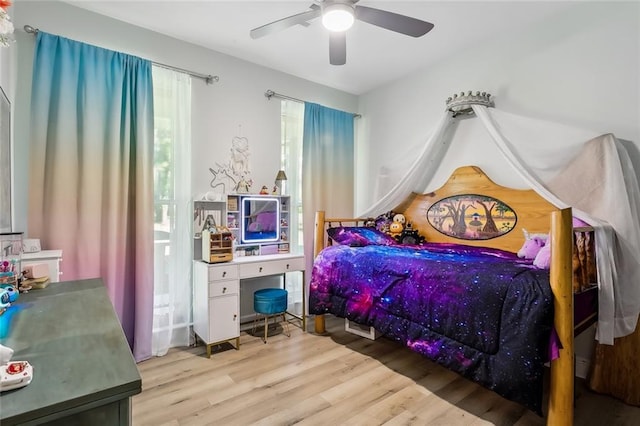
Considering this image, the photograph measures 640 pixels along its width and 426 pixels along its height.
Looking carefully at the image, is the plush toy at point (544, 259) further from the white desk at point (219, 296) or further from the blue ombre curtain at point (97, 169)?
the blue ombre curtain at point (97, 169)

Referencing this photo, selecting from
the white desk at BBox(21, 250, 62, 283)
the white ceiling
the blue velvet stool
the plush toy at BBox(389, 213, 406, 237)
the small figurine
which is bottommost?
the blue velvet stool

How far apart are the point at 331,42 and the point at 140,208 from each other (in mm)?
1929

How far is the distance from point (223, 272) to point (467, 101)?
2.51 meters

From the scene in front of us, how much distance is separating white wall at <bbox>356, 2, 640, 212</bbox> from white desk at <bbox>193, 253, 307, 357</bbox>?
1803mm

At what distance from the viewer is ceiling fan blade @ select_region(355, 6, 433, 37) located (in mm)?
1896

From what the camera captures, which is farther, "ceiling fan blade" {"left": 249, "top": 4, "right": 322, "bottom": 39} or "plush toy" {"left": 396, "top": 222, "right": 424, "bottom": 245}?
"plush toy" {"left": 396, "top": 222, "right": 424, "bottom": 245}

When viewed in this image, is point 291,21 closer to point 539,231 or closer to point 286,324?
point 539,231

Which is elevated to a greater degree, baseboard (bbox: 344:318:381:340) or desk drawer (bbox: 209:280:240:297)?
desk drawer (bbox: 209:280:240:297)

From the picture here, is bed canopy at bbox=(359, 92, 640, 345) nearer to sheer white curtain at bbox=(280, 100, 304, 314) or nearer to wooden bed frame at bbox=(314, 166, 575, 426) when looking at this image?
wooden bed frame at bbox=(314, 166, 575, 426)

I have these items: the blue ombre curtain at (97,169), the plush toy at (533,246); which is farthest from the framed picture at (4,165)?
the plush toy at (533,246)

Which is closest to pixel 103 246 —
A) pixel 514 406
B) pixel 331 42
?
pixel 331 42

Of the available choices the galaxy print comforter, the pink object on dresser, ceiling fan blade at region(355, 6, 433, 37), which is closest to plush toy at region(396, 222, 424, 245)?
the galaxy print comforter

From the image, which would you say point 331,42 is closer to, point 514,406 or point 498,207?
point 498,207

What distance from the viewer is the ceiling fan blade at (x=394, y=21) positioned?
1.90 metres
